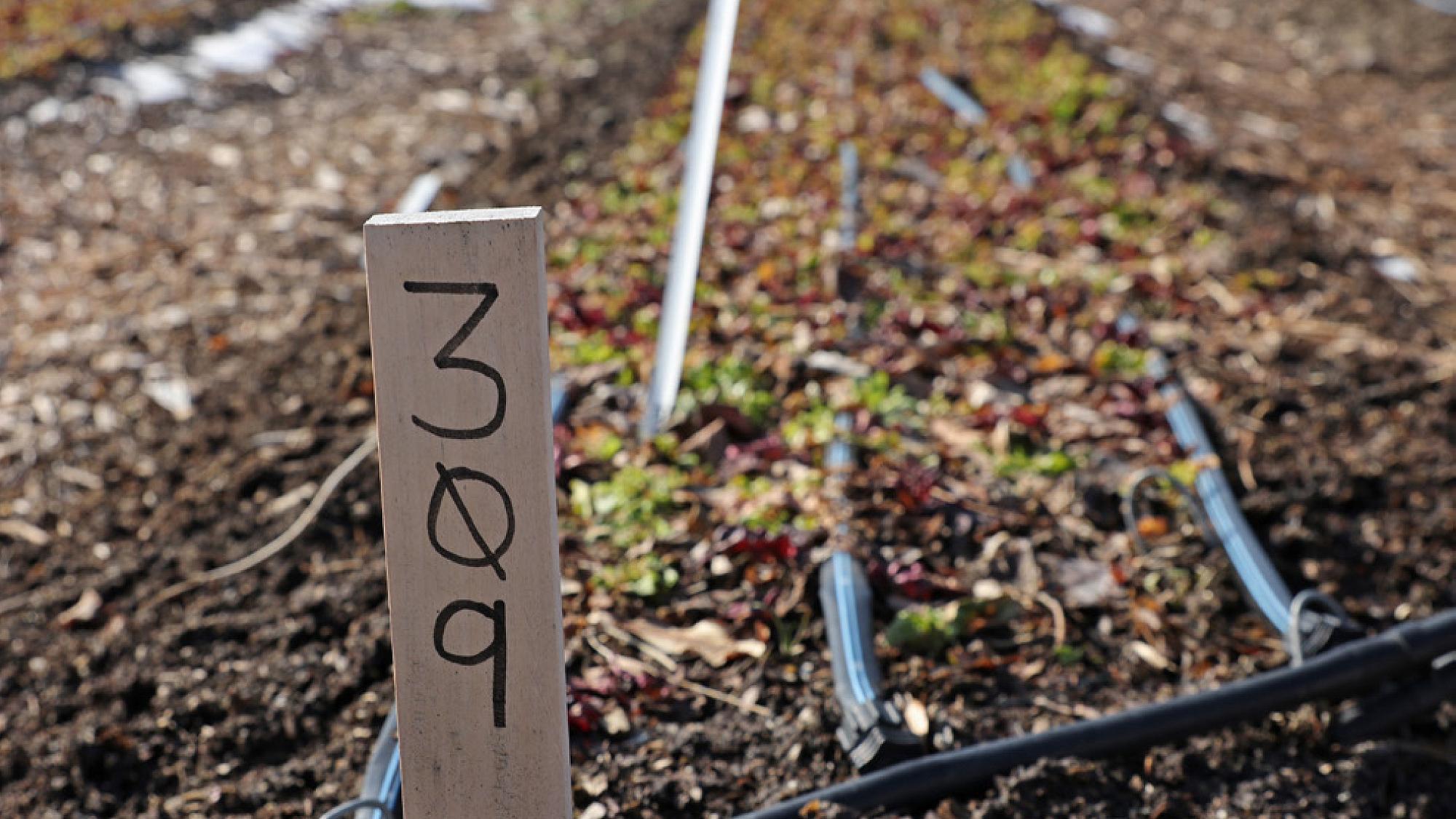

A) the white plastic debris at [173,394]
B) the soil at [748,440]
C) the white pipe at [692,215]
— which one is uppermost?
the white pipe at [692,215]

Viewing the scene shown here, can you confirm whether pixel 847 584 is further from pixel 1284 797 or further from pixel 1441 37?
pixel 1441 37

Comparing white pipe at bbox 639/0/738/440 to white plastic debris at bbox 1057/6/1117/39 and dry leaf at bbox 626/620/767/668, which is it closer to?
dry leaf at bbox 626/620/767/668

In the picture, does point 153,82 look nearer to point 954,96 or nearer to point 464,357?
point 954,96

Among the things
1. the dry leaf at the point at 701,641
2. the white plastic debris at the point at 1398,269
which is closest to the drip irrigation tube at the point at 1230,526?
the dry leaf at the point at 701,641

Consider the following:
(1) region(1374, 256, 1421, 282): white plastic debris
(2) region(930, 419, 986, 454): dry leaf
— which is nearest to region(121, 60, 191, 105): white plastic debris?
(2) region(930, 419, 986, 454): dry leaf

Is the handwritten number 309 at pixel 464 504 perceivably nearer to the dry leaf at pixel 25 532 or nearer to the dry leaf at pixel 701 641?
the dry leaf at pixel 701 641

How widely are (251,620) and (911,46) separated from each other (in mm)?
6718

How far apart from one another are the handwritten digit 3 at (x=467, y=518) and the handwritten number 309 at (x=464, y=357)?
0.17ft

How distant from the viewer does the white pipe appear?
318 cm

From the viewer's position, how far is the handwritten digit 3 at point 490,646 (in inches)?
62.2

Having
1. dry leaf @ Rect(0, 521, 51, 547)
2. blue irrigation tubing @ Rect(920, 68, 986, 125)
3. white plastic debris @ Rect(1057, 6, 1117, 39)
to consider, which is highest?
white plastic debris @ Rect(1057, 6, 1117, 39)

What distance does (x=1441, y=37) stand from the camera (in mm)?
8414

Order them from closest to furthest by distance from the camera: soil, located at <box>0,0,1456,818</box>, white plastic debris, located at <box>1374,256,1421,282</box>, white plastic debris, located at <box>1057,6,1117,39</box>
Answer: soil, located at <box>0,0,1456,818</box> < white plastic debris, located at <box>1374,256,1421,282</box> < white plastic debris, located at <box>1057,6,1117,39</box>

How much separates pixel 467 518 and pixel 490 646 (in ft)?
0.61
